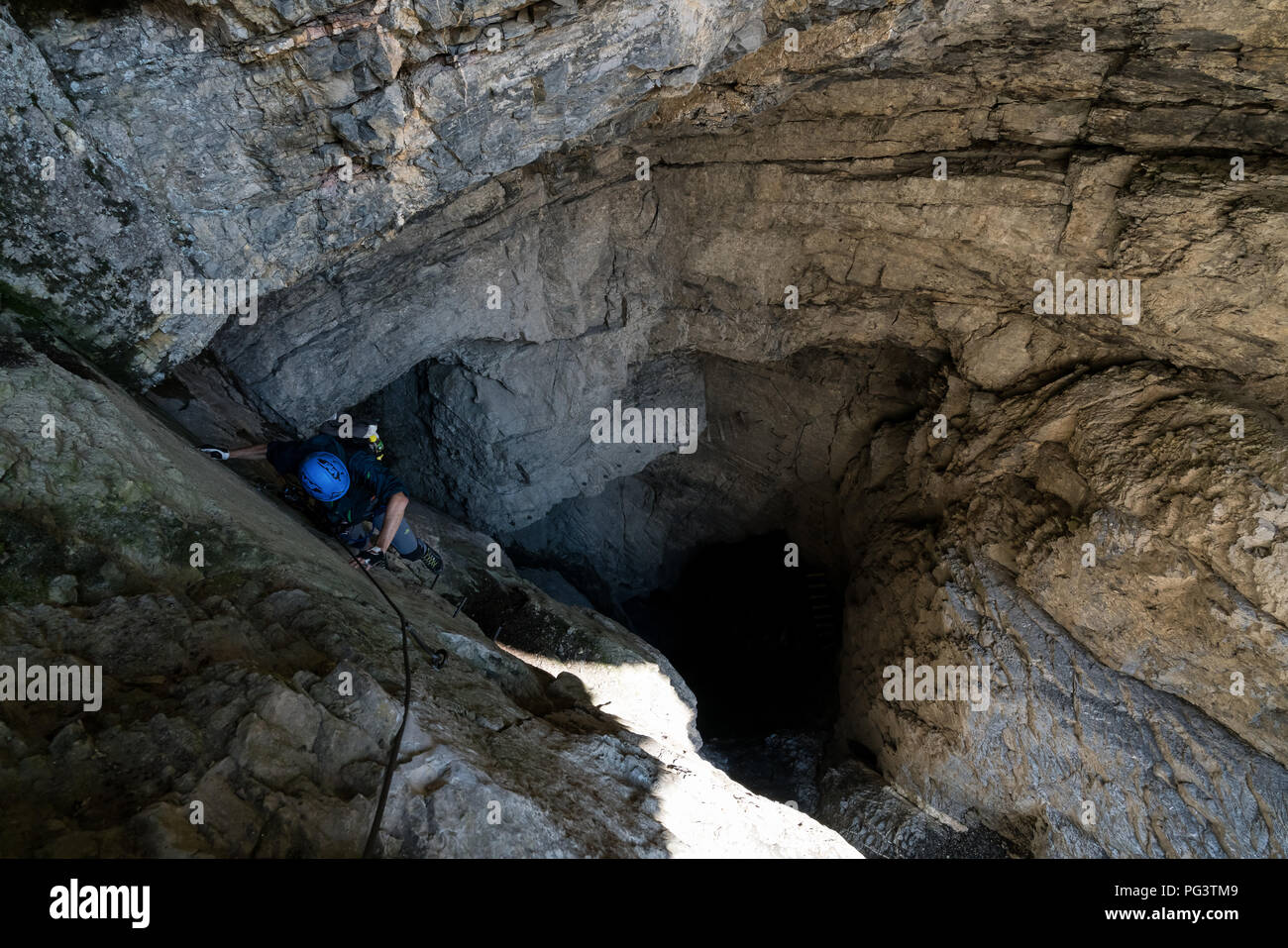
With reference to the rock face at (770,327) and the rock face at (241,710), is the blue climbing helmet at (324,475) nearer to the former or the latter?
the rock face at (241,710)

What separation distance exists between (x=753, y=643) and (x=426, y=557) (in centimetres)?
640

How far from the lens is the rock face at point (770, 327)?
14.3ft

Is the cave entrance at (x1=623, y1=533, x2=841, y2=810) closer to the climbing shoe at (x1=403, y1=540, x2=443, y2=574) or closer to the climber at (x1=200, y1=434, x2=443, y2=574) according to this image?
the climbing shoe at (x1=403, y1=540, x2=443, y2=574)

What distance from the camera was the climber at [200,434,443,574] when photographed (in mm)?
6047

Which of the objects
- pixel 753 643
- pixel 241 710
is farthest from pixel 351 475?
pixel 753 643

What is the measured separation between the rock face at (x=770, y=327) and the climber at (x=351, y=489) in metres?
0.53

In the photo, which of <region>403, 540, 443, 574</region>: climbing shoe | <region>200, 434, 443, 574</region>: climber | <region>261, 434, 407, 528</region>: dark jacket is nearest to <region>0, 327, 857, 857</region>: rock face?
<region>200, 434, 443, 574</region>: climber

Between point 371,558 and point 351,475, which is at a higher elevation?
point 351,475

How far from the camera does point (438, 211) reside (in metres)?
6.98

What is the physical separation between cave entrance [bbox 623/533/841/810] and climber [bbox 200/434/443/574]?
4.76 m

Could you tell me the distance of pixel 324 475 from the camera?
236 inches

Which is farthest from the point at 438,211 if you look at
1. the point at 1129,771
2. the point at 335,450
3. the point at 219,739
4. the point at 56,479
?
the point at 1129,771

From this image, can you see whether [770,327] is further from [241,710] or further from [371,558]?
[241,710]

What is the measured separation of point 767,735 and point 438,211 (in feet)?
23.9
